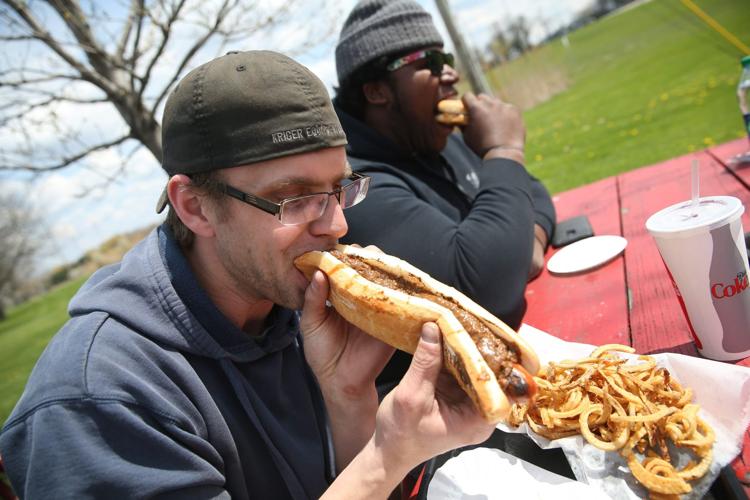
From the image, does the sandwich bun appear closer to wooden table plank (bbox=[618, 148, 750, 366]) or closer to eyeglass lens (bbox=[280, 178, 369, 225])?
wooden table plank (bbox=[618, 148, 750, 366])

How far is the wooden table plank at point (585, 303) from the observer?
201 centimetres

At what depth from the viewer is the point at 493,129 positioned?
3172mm

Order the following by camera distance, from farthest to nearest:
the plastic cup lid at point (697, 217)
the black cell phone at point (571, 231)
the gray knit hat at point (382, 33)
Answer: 1. the gray knit hat at point (382, 33)
2. the black cell phone at point (571, 231)
3. the plastic cup lid at point (697, 217)

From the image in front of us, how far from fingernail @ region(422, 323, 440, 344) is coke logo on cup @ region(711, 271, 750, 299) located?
83 cm

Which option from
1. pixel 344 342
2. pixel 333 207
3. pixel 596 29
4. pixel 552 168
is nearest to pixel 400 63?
pixel 333 207

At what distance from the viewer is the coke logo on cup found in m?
1.43

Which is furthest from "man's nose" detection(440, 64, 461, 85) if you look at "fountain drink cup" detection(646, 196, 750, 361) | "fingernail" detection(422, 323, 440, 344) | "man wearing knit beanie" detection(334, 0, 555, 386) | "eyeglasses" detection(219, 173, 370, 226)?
"fingernail" detection(422, 323, 440, 344)

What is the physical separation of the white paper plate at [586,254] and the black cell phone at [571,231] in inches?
3.6

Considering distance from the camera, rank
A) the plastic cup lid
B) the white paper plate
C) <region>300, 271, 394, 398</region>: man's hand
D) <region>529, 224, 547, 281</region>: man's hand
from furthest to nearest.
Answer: <region>529, 224, 547, 281</region>: man's hand < the white paper plate < <region>300, 271, 394, 398</region>: man's hand < the plastic cup lid

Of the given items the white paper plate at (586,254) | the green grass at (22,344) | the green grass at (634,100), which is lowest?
the green grass at (634,100)

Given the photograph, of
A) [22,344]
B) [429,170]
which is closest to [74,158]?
[429,170]

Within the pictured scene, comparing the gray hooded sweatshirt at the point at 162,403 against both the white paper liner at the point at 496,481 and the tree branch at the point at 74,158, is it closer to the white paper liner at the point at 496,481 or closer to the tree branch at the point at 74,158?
the white paper liner at the point at 496,481

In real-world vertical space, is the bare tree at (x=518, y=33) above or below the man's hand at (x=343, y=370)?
above

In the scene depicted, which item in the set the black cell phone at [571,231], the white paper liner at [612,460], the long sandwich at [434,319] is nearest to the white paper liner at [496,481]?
the white paper liner at [612,460]
